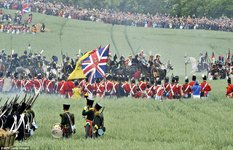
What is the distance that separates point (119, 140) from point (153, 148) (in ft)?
5.89

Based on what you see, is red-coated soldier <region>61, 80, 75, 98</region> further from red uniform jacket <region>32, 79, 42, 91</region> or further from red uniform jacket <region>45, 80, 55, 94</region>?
red uniform jacket <region>32, 79, 42, 91</region>

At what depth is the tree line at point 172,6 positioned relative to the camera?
268 ft

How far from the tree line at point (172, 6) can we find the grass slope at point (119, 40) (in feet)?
51.9

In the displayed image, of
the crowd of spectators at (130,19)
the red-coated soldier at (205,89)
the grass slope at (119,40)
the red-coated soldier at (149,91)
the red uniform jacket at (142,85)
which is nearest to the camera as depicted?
the red-coated soldier at (205,89)

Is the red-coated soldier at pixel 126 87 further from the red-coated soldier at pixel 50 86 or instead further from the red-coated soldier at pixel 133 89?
the red-coated soldier at pixel 50 86

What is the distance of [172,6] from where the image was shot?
84938 millimetres

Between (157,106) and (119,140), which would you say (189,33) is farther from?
(119,140)

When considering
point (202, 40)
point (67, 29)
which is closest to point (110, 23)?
point (67, 29)

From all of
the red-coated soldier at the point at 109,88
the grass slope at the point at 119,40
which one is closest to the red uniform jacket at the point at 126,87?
the red-coated soldier at the point at 109,88

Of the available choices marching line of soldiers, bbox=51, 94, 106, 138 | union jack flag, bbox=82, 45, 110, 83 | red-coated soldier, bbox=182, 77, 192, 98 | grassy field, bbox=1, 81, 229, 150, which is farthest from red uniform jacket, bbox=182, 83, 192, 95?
marching line of soldiers, bbox=51, 94, 106, 138

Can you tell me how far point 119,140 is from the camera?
18938 mm

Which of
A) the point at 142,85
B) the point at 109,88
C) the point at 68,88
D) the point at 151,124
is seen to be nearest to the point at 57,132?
the point at 151,124

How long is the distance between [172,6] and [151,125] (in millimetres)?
64557

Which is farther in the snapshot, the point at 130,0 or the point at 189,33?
the point at 130,0
